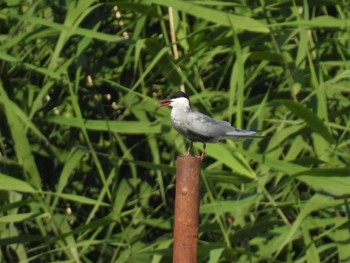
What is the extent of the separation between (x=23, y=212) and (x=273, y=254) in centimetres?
72

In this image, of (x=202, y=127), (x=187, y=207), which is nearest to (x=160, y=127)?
(x=202, y=127)

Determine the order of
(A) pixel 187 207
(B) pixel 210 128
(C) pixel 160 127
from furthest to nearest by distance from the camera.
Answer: (C) pixel 160 127 → (B) pixel 210 128 → (A) pixel 187 207

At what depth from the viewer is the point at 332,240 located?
3.41m

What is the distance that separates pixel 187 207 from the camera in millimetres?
2404

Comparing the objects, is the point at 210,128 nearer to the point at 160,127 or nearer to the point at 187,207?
the point at 187,207

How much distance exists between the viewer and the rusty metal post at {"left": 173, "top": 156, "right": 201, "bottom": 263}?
240cm

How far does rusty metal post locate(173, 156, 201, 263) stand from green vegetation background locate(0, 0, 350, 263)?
0.79 m

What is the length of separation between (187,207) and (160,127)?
101 cm

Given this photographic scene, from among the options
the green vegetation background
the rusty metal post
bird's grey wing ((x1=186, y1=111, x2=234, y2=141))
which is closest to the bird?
bird's grey wing ((x1=186, y1=111, x2=234, y2=141))

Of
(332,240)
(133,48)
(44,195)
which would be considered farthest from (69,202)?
(332,240)

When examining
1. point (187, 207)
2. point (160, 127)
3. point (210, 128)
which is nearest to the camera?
point (187, 207)

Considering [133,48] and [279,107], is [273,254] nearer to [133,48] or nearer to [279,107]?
[279,107]

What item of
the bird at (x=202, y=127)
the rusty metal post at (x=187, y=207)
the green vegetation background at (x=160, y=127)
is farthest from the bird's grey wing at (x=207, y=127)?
the green vegetation background at (x=160, y=127)

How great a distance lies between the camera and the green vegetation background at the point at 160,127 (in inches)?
130
